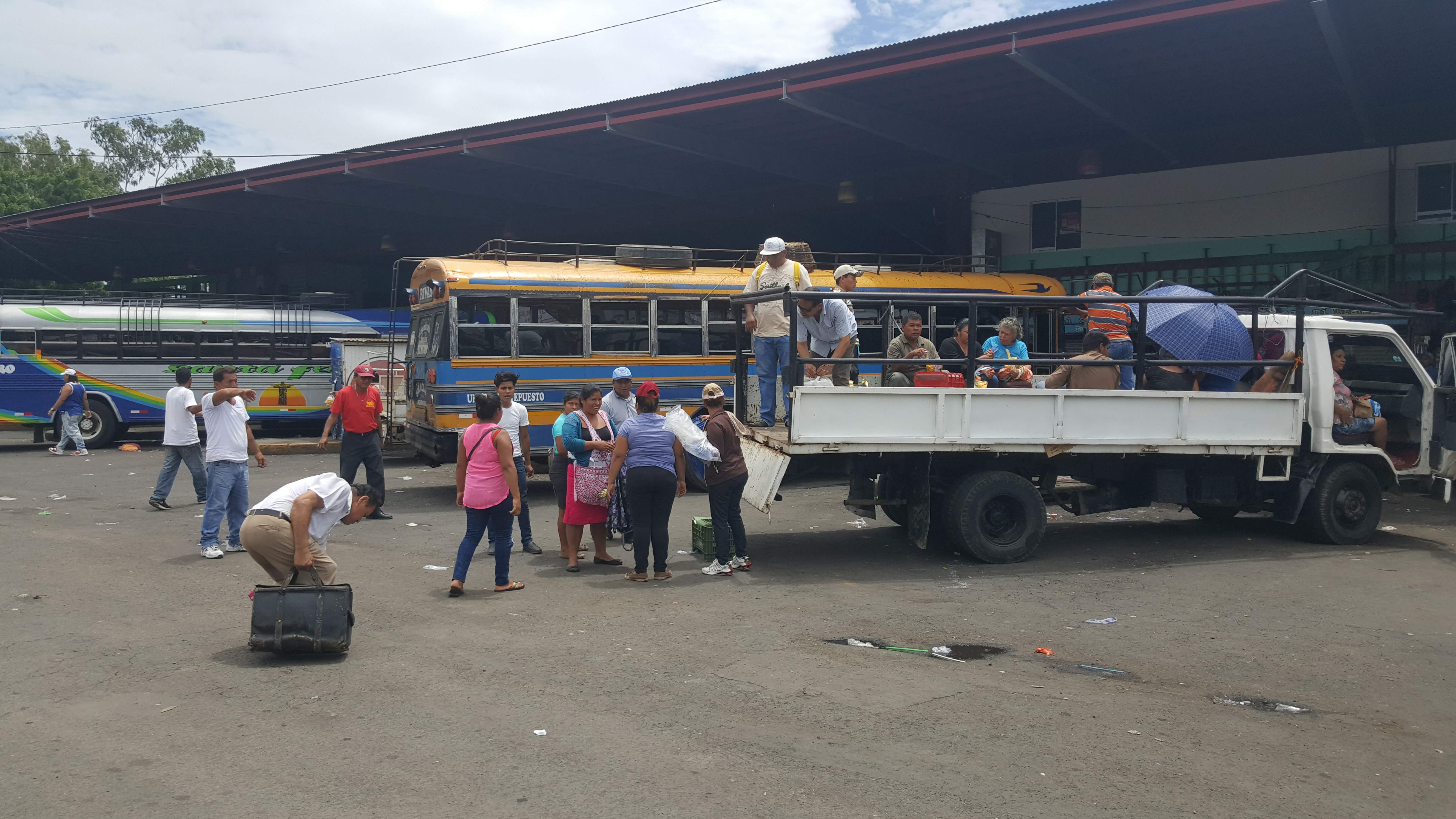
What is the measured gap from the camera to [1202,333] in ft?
31.7

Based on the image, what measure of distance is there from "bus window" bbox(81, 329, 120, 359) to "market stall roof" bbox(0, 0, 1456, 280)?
20.5 feet

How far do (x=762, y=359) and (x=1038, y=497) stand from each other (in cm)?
272

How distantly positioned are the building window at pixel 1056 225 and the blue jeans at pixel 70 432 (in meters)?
18.6

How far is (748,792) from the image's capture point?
424 centimetres

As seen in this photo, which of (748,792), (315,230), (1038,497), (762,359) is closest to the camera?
(748,792)

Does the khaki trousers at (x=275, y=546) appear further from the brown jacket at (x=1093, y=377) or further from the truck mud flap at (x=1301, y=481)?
the truck mud flap at (x=1301, y=481)

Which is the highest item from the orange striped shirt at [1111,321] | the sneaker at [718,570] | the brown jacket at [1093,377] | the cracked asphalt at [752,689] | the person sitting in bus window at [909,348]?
the orange striped shirt at [1111,321]

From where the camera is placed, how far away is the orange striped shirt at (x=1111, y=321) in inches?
379

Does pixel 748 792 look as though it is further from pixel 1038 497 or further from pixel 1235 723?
pixel 1038 497

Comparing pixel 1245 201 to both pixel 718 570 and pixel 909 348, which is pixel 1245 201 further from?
pixel 718 570

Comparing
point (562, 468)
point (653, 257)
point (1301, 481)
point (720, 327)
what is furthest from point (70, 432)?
point (1301, 481)

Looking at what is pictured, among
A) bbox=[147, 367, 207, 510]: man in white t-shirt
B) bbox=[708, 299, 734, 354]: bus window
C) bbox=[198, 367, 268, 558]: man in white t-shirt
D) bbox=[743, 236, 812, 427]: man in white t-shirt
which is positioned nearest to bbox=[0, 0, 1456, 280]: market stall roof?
bbox=[708, 299, 734, 354]: bus window

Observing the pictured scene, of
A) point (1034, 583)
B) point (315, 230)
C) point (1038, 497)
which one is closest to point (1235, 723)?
point (1034, 583)

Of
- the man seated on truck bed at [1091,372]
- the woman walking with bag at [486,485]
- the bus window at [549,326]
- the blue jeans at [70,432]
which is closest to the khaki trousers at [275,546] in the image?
the woman walking with bag at [486,485]
